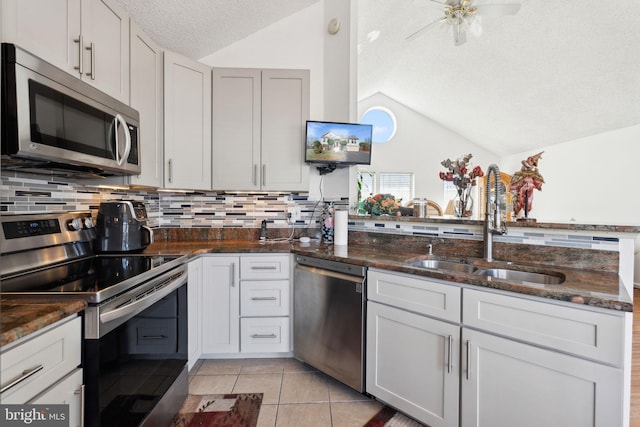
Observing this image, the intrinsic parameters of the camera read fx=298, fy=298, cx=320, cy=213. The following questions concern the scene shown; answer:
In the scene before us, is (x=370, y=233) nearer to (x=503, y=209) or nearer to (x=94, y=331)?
(x=503, y=209)

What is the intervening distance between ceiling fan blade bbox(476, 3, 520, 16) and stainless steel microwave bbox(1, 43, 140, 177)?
9.56 feet

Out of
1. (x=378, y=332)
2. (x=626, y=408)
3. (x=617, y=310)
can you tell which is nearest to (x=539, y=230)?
(x=617, y=310)

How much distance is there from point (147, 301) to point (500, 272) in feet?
6.00

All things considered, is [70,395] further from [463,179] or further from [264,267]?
[463,179]

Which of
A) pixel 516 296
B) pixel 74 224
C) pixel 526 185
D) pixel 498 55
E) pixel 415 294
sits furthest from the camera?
pixel 498 55

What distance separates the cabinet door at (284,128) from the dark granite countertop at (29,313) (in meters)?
1.60

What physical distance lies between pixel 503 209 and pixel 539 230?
0.21m

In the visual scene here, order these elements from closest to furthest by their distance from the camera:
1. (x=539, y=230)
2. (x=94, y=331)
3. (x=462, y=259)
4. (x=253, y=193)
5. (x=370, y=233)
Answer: (x=94, y=331)
(x=539, y=230)
(x=462, y=259)
(x=370, y=233)
(x=253, y=193)

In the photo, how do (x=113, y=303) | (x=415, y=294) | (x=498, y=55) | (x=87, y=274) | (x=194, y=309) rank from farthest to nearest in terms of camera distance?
1. (x=498, y=55)
2. (x=194, y=309)
3. (x=415, y=294)
4. (x=87, y=274)
5. (x=113, y=303)

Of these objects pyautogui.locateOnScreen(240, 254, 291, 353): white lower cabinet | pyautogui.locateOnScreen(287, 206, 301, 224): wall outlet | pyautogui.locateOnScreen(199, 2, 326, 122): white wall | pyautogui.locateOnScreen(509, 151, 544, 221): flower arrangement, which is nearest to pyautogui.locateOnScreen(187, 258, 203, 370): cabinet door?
pyautogui.locateOnScreen(240, 254, 291, 353): white lower cabinet

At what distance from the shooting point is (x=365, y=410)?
1747 millimetres

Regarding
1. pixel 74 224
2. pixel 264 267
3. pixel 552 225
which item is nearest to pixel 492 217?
pixel 552 225

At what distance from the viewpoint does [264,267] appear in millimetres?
2191

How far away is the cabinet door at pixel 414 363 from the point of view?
1.41 metres
